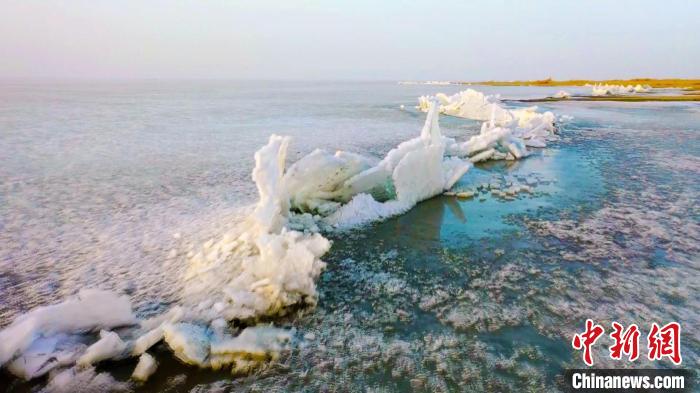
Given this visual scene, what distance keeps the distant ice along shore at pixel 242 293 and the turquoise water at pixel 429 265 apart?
0.52 ft

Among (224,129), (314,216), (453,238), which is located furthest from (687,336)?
(224,129)

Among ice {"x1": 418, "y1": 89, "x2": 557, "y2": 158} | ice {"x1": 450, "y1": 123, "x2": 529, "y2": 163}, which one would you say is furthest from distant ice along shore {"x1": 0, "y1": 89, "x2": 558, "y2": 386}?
ice {"x1": 418, "y1": 89, "x2": 557, "y2": 158}

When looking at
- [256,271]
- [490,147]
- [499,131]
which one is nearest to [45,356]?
[256,271]

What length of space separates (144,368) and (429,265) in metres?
2.93

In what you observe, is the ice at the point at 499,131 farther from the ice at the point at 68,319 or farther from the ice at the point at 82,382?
the ice at the point at 82,382

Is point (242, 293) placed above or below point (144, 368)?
above

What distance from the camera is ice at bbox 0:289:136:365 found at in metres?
2.94

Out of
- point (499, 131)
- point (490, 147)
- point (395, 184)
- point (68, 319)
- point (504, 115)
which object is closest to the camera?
point (68, 319)

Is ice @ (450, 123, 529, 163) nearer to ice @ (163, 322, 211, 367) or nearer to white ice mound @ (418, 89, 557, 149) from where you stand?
white ice mound @ (418, 89, 557, 149)

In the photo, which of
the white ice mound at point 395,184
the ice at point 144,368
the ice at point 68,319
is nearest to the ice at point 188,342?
the ice at point 144,368

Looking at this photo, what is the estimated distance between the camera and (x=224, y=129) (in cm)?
1755

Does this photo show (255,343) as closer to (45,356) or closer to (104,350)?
(104,350)

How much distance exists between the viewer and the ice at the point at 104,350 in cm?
288

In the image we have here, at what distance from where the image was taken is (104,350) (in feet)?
9.56
